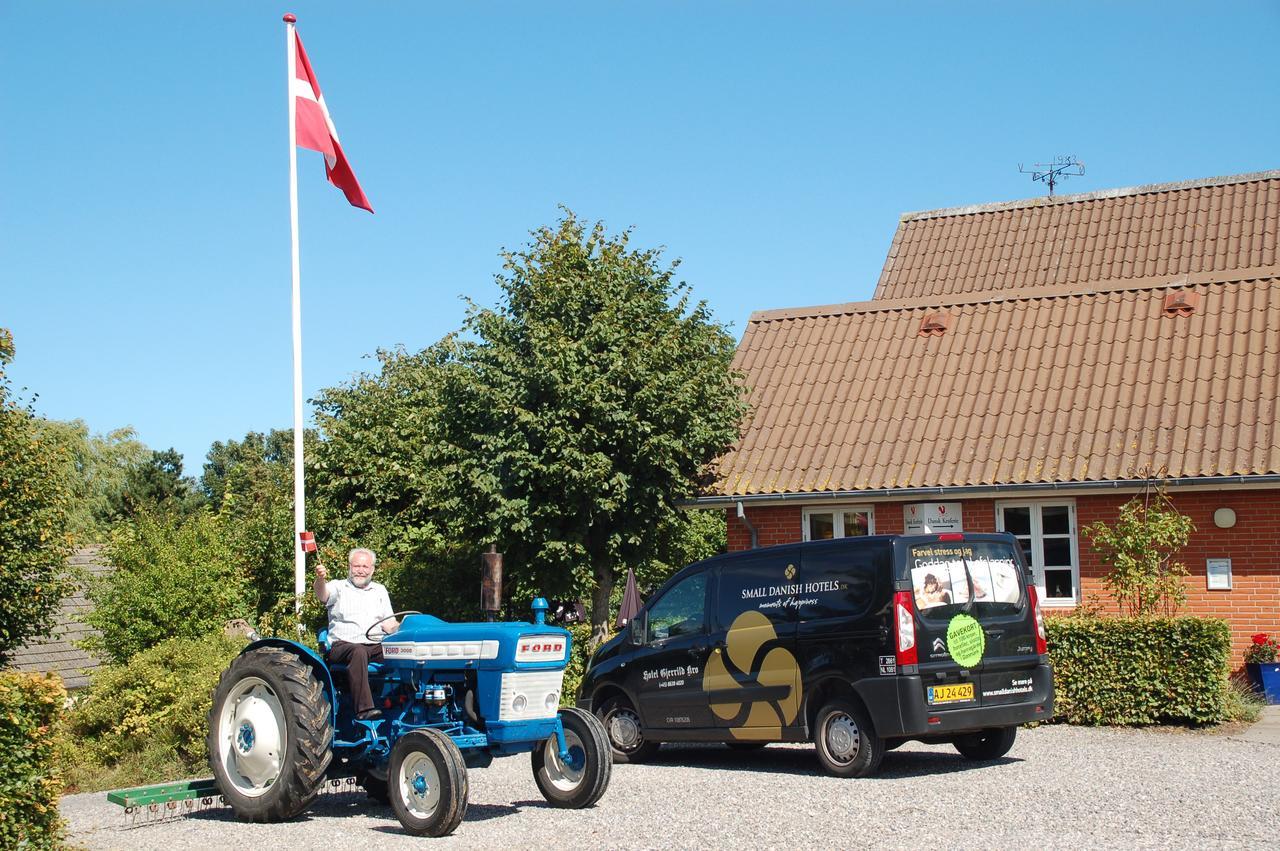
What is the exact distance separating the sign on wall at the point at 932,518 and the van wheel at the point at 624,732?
636 cm

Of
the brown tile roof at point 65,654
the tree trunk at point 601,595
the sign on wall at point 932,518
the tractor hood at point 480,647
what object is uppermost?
the sign on wall at point 932,518

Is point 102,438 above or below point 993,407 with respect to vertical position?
above

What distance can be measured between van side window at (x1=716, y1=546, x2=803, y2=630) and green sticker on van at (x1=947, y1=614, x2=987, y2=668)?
1.40 meters

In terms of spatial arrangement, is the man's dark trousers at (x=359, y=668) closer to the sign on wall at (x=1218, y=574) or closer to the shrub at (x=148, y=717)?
the shrub at (x=148, y=717)

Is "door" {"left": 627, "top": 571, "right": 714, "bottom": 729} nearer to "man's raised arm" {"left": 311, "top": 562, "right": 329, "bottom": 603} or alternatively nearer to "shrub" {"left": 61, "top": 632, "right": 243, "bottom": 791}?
"man's raised arm" {"left": 311, "top": 562, "right": 329, "bottom": 603}

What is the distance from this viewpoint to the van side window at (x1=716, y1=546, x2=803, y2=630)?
12.2 metres

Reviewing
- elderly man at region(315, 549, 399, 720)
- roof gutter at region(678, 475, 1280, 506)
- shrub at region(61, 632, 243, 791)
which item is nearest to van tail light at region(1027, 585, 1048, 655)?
roof gutter at region(678, 475, 1280, 506)

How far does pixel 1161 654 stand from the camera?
1432 centimetres

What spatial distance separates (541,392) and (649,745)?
7.16m

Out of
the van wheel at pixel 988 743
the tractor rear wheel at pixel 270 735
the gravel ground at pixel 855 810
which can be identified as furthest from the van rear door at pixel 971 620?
the tractor rear wheel at pixel 270 735

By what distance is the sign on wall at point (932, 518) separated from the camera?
723 inches

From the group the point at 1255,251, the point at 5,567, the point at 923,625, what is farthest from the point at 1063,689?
the point at 5,567

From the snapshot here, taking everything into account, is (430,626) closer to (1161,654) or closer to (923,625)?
(923,625)

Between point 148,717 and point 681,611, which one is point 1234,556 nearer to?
point 681,611
